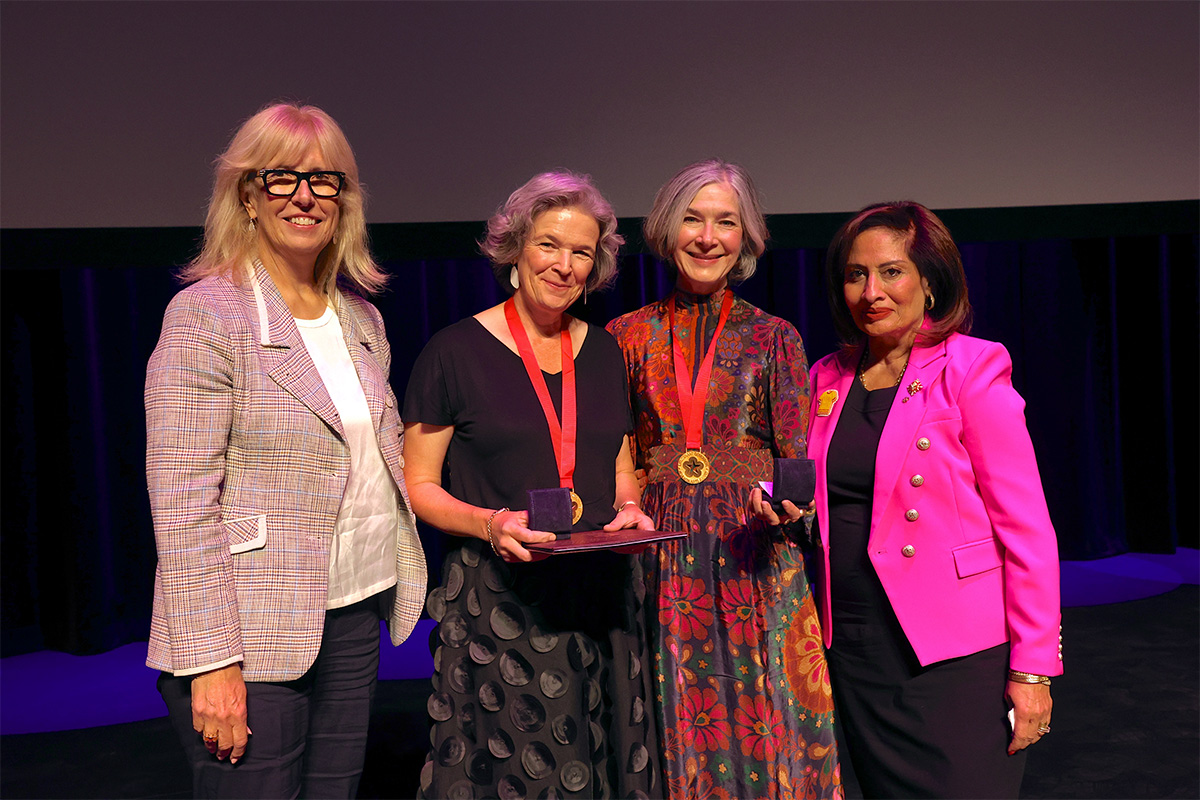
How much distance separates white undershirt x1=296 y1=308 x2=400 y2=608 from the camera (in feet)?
5.20

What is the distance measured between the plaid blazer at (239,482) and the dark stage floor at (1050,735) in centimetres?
180

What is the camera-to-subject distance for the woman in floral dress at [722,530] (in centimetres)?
185

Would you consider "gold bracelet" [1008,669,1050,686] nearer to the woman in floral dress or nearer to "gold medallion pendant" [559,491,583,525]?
the woman in floral dress

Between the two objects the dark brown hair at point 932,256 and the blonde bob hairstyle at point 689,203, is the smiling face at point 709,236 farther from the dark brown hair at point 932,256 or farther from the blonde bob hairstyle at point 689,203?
the dark brown hair at point 932,256

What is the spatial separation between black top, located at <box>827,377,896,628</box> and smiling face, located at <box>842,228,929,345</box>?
156 mm

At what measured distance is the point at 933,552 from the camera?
1.69 metres

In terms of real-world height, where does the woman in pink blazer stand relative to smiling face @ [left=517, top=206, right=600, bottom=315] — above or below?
below

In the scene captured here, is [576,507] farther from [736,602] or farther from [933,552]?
[933,552]

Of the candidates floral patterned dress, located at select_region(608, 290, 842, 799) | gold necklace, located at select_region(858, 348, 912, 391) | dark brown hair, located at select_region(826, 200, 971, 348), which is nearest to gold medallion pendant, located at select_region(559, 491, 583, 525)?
floral patterned dress, located at select_region(608, 290, 842, 799)

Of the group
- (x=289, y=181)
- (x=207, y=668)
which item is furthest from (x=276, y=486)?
(x=289, y=181)

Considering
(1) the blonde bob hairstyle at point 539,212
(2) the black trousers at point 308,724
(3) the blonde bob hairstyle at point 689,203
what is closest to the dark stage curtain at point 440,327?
(3) the blonde bob hairstyle at point 689,203

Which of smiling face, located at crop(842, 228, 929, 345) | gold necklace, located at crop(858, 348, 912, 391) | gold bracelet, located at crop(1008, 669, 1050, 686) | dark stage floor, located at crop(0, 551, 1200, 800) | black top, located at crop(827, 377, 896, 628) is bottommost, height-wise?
dark stage floor, located at crop(0, 551, 1200, 800)

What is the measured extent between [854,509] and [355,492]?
1071 millimetres

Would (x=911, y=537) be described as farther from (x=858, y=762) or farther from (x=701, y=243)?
(x=701, y=243)
